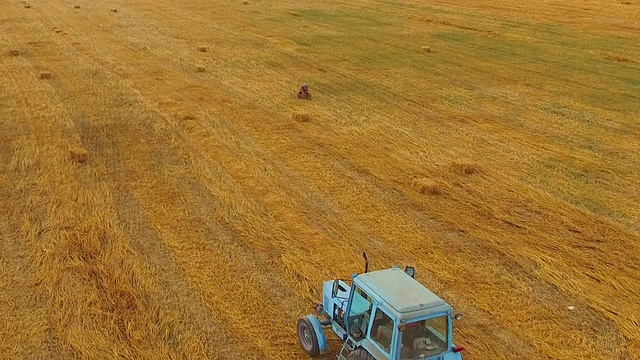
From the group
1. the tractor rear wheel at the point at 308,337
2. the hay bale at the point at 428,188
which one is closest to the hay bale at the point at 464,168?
the hay bale at the point at 428,188

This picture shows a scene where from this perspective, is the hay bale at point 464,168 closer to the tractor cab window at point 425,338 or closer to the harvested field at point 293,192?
the harvested field at point 293,192

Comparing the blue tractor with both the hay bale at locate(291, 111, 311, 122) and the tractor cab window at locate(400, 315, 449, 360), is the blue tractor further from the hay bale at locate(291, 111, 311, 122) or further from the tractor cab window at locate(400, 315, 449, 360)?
the hay bale at locate(291, 111, 311, 122)

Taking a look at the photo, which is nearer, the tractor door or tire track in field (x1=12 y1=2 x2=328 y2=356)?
the tractor door

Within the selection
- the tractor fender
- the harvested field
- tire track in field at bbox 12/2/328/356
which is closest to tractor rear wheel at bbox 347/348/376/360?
the tractor fender

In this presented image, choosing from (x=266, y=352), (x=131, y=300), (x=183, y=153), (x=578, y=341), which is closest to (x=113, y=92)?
(x=183, y=153)

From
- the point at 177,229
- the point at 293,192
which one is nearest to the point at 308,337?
the point at 177,229
